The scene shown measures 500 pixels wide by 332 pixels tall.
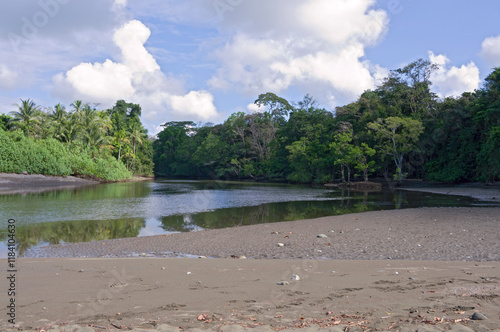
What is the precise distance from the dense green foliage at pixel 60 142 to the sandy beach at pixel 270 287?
134 ft

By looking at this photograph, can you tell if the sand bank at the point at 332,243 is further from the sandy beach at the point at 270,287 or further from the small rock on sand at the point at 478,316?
the small rock on sand at the point at 478,316

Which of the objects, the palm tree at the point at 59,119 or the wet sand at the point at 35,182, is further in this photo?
the palm tree at the point at 59,119

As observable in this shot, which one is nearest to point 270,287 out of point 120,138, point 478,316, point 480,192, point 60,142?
point 478,316

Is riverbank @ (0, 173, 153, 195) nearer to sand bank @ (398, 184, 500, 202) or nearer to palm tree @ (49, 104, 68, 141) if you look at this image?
palm tree @ (49, 104, 68, 141)

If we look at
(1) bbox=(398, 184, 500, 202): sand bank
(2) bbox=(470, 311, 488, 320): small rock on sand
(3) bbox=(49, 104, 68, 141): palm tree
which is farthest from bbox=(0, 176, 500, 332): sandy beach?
(3) bbox=(49, 104, 68, 141): palm tree

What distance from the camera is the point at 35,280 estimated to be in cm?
624

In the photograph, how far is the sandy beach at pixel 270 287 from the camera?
404 centimetres

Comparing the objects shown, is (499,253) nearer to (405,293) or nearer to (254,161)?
(405,293)

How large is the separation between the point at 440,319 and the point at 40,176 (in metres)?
50.6

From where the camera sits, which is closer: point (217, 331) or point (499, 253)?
point (217, 331)

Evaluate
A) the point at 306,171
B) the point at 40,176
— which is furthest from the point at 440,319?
the point at 306,171

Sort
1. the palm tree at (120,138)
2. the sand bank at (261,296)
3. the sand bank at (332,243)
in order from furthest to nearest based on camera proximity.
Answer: the palm tree at (120,138) → the sand bank at (332,243) → the sand bank at (261,296)

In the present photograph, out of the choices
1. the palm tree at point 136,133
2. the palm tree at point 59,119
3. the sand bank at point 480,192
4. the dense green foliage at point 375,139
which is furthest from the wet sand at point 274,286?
the palm tree at point 136,133

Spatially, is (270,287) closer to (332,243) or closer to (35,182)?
(332,243)
